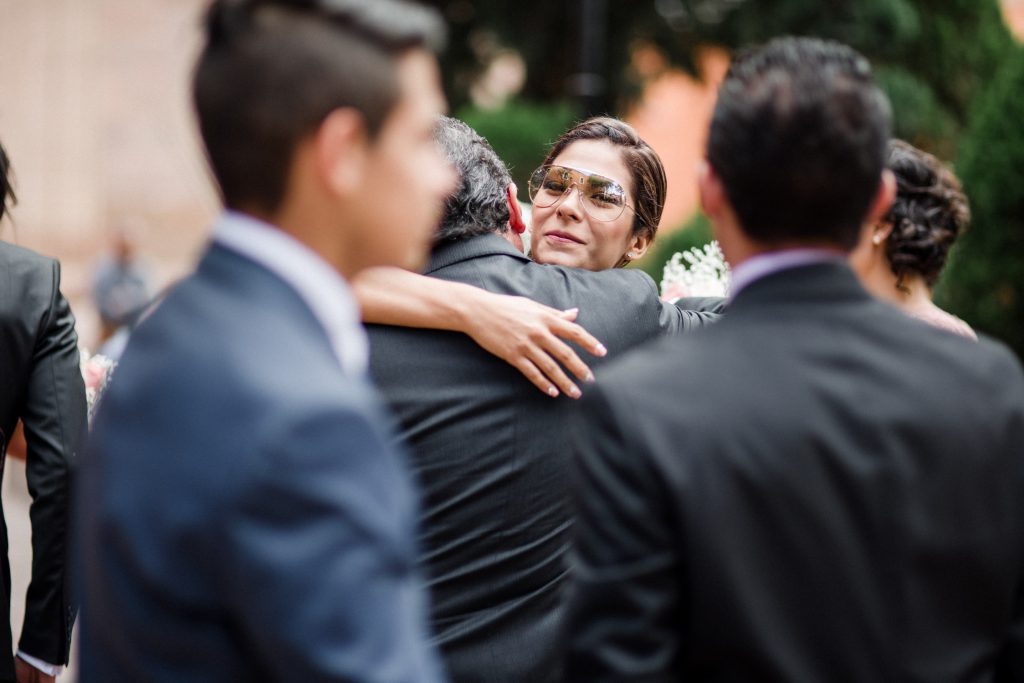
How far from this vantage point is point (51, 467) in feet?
9.08

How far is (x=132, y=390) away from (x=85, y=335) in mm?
16262

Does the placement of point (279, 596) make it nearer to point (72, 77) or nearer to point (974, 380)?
point (974, 380)

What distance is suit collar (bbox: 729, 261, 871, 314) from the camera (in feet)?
5.02

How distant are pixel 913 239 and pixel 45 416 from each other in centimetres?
241

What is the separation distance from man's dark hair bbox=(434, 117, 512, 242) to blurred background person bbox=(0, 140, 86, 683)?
1099 mm

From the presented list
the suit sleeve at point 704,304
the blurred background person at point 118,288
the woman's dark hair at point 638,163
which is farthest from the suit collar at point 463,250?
the blurred background person at point 118,288

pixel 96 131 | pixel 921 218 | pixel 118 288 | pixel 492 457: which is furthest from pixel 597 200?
pixel 96 131

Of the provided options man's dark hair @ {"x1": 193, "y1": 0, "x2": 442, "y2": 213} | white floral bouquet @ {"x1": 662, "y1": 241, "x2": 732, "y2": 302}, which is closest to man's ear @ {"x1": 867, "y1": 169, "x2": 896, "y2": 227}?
man's dark hair @ {"x1": 193, "y1": 0, "x2": 442, "y2": 213}

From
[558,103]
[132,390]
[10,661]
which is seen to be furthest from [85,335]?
[132,390]

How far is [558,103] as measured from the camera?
12641mm

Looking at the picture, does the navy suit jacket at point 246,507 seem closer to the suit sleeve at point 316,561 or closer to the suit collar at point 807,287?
the suit sleeve at point 316,561

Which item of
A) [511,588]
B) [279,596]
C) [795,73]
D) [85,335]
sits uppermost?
[795,73]

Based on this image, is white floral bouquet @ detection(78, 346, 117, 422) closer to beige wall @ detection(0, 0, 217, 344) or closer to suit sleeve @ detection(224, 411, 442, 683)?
suit sleeve @ detection(224, 411, 442, 683)

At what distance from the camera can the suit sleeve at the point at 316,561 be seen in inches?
45.2
